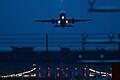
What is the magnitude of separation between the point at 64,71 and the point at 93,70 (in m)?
2.67

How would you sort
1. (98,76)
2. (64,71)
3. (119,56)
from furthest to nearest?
(98,76)
(64,71)
(119,56)

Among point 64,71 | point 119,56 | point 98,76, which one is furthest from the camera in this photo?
point 98,76

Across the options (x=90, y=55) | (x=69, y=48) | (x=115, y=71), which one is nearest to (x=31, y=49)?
(x=69, y=48)

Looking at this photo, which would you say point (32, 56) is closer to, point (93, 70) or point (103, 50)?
point (103, 50)

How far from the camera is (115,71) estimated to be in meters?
11.0

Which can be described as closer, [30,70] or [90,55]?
[90,55]

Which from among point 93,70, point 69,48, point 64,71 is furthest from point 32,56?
point 93,70

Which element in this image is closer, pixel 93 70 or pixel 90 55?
pixel 90 55

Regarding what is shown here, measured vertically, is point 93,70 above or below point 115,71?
below

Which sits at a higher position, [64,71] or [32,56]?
[32,56]

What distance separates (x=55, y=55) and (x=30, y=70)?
1736 cm

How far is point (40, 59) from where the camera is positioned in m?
11.0

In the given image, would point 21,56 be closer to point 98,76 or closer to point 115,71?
point 115,71

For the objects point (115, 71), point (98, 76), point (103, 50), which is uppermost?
point (103, 50)
